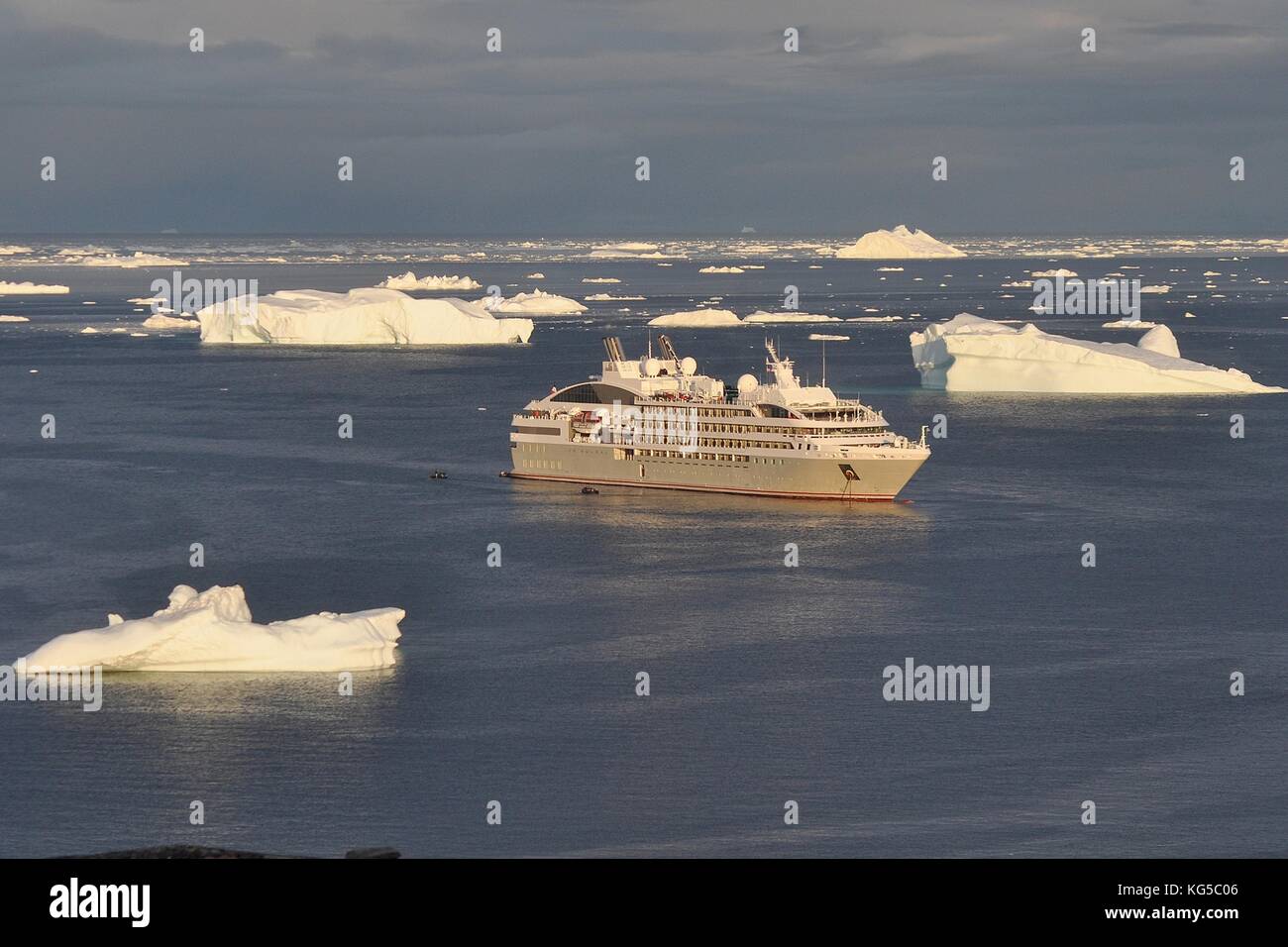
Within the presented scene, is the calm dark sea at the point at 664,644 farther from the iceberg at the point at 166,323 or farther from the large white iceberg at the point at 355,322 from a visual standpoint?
the iceberg at the point at 166,323

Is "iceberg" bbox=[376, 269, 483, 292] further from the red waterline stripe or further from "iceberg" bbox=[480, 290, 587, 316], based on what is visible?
the red waterline stripe

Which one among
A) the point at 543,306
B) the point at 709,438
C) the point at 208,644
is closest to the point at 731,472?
the point at 709,438

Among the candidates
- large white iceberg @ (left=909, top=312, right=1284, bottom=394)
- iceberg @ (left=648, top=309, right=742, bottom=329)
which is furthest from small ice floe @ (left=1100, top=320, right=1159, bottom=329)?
large white iceberg @ (left=909, top=312, right=1284, bottom=394)

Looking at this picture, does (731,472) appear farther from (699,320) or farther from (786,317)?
(786,317)

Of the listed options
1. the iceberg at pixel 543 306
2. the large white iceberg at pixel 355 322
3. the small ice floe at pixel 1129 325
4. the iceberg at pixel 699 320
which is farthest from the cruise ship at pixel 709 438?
the iceberg at pixel 543 306

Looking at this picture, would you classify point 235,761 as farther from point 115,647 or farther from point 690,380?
point 690,380

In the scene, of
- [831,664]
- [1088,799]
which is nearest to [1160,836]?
[1088,799]
